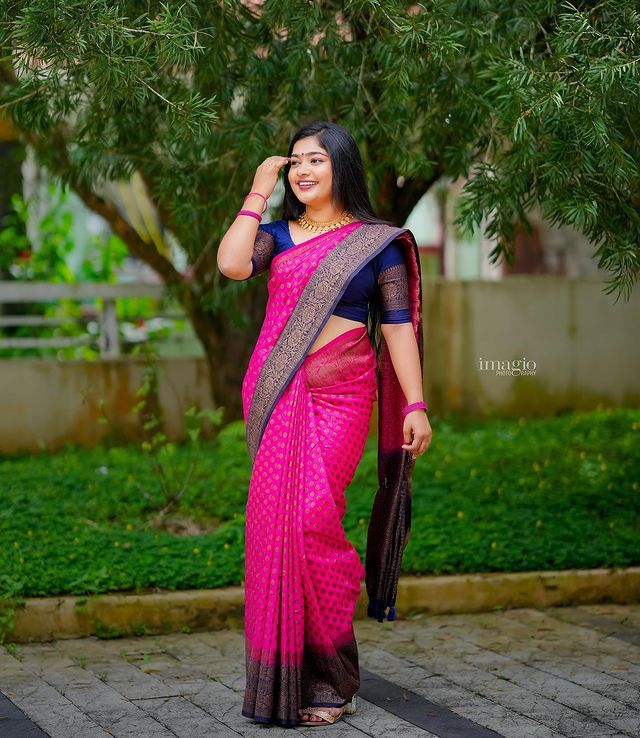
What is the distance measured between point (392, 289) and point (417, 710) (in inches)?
60.2

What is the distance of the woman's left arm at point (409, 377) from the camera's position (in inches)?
164

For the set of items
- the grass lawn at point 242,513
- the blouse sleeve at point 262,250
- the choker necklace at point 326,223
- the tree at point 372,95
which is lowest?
the grass lawn at point 242,513

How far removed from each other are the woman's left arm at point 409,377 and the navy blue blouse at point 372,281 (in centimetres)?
5

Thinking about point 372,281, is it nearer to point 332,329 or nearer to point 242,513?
point 332,329

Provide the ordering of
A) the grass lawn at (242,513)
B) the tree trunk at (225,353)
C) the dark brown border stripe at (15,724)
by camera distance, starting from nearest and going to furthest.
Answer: the dark brown border stripe at (15,724) → the grass lawn at (242,513) → the tree trunk at (225,353)

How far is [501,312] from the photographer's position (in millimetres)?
10227

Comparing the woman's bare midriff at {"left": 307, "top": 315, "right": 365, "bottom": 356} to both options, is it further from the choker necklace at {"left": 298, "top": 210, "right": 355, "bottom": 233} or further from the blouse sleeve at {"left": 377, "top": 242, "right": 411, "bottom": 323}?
the choker necklace at {"left": 298, "top": 210, "right": 355, "bottom": 233}

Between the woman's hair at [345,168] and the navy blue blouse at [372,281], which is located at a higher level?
the woman's hair at [345,168]

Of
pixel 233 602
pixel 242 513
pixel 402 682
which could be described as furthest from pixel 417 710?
pixel 242 513

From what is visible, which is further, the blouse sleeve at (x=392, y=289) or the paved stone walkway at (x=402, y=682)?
the blouse sleeve at (x=392, y=289)

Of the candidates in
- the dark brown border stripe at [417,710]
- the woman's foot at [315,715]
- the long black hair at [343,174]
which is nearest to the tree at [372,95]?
the long black hair at [343,174]

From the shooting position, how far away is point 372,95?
573 centimetres

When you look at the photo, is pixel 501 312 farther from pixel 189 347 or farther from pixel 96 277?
pixel 96 277

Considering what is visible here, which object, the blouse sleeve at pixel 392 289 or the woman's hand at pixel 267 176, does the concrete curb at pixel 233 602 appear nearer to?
the blouse sleeve at pixel 392 289
